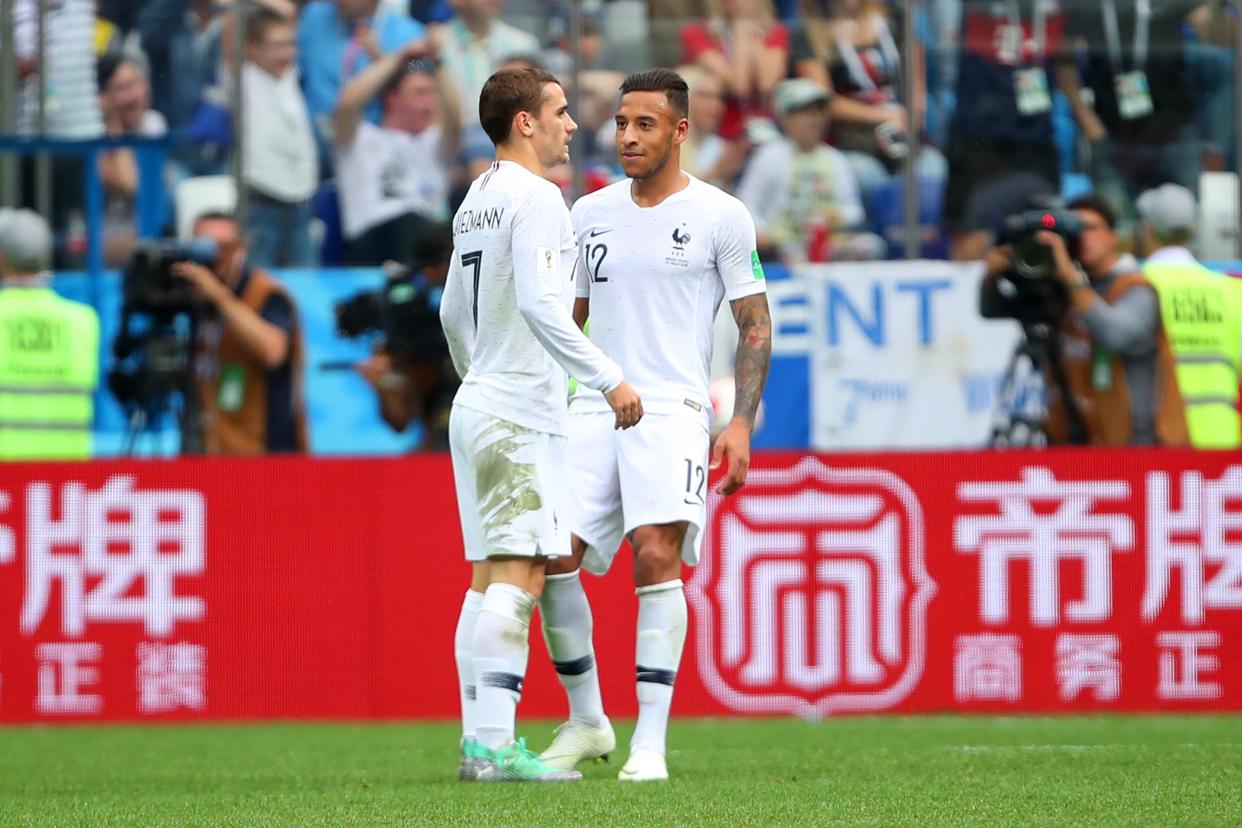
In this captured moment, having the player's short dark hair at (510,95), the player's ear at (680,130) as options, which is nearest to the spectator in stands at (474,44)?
the player's ear at (680,130)

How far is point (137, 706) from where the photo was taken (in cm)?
982

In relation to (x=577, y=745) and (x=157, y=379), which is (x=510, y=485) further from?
(x=157, y=379)

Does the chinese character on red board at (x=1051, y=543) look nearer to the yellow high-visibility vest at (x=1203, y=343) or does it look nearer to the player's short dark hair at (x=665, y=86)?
the yellow high-visibility vest at (x=1203, y=343)

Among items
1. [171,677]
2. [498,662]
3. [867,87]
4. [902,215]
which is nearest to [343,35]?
[867,87]

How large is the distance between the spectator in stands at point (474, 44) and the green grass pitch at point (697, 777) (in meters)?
4.24

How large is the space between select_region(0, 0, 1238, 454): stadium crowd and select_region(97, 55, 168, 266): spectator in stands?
12mm

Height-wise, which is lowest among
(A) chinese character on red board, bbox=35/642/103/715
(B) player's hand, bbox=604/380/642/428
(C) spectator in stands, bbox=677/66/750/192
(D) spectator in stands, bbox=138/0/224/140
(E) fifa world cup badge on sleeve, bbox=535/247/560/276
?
(A) chinese character on red board, bbox=35/642/103/715

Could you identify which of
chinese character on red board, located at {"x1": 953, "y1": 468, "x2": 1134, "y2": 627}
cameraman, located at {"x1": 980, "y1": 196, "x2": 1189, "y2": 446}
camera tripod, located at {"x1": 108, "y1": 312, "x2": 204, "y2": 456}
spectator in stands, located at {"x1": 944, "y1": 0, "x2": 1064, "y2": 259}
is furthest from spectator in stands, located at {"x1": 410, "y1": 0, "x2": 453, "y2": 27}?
chinese character on red board, located at {"x1": 953, "y1": 468, "x2": 1134, "y2": 627}

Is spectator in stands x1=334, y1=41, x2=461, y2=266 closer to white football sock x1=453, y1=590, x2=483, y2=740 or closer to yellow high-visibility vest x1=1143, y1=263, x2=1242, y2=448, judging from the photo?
yellow high-visibility vest x1=1143, y1=263, x2=1242, y2=448

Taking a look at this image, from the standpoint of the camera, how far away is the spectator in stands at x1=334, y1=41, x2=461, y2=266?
12102mm

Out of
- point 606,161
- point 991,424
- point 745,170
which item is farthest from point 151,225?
point 991,424

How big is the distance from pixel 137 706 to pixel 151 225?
3.31m

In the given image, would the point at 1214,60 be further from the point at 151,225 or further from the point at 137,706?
the point at 137,706

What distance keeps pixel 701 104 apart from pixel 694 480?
Result: 6149 mm
